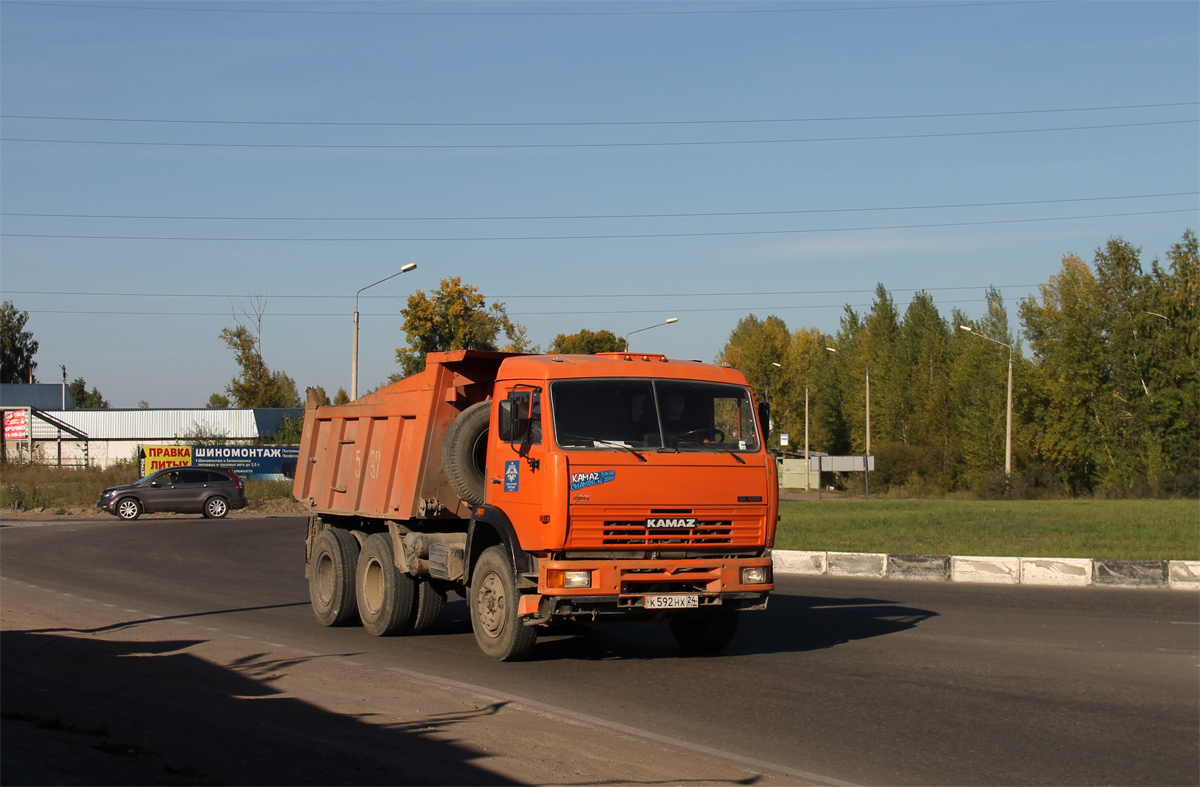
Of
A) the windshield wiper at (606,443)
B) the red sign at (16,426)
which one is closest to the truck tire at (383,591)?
the windshield wiper at (606,443)

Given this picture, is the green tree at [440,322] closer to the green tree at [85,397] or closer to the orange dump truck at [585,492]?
the orange dump truck at [585,492]

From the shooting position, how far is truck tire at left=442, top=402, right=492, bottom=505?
1066cm

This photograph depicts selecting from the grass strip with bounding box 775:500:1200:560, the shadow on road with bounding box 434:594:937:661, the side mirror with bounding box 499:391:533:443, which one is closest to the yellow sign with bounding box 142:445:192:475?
the grass strip with bounding box 775:500:1200:560

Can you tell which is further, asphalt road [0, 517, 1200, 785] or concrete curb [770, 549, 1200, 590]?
concrete curb [770, 549, 1200, 590]

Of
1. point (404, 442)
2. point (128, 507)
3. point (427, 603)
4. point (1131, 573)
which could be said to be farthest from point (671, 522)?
point (128, 507)

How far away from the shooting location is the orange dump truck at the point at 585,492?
30.0 feet

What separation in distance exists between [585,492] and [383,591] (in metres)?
4.12

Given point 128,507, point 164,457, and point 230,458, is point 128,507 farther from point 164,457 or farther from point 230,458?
point 230,458

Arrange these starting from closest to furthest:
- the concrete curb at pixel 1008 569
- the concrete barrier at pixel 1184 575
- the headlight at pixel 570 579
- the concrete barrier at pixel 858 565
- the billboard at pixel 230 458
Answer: the headlight at pixel 570 579 → the concrete barrier at pixel 1184 575 → the concrete curb at pixel 1008 569 → the concrete barrier at pixel 858 565 → the billboard at pixel 230 458

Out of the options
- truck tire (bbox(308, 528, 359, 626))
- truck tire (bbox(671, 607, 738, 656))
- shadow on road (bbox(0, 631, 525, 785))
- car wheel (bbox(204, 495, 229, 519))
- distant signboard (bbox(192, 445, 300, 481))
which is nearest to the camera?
shadow on road (bbox(0, 631, 525, 785))

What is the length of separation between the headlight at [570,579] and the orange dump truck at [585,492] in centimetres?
1

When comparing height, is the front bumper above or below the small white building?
below

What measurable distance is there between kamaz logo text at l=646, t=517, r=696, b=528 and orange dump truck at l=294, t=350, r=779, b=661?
0.05 ft

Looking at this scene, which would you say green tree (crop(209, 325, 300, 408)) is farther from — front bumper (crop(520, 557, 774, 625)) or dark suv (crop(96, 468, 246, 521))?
front bumper (crop(520, 557, 774, 625))
